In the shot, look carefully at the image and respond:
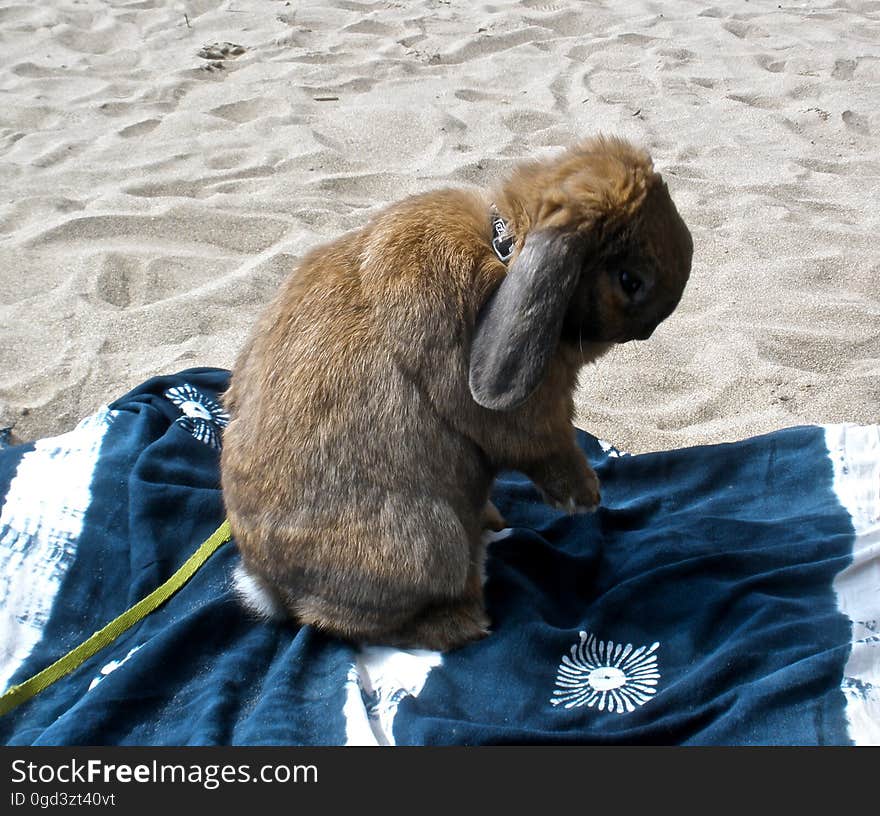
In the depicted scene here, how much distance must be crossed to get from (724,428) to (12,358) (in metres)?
2.94

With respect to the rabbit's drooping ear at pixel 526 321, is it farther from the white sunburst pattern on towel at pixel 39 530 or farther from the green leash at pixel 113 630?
the white sunburst pattern on towel at pixel 39 530

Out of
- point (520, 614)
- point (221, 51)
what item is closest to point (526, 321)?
point (520, 614)

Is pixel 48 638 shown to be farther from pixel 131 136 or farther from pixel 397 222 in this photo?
pixel 131 136

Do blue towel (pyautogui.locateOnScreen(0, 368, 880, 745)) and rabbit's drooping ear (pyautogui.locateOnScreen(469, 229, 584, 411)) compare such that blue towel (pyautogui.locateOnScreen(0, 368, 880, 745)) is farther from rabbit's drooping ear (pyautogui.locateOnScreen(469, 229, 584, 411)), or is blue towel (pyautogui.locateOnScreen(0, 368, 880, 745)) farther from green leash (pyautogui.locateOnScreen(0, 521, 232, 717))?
rabbit's drooping ear (pyautogui.locateOnScreen(469, 229, 584, 411))

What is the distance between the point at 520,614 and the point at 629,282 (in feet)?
3.27

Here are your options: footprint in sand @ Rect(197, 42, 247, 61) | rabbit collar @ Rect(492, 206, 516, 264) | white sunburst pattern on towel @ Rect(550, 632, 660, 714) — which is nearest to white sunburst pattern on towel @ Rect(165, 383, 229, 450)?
rabbit collar @ Rect(492, 206, 516, 264)

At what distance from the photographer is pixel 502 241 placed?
107 inches

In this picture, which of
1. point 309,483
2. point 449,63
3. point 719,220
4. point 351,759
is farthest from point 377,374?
point 449,63

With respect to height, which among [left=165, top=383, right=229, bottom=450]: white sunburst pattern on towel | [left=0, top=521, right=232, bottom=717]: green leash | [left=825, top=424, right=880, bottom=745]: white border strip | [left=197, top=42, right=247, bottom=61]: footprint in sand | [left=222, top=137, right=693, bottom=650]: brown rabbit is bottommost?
[left=825, top=424, right=880, bottom=745]: white border strip

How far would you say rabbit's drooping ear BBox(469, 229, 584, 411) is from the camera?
246 centimetres

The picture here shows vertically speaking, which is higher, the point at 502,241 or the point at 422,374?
the point at 502,241

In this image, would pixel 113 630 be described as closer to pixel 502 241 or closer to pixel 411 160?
pixel 502 241

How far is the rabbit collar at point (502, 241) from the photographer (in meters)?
2.71

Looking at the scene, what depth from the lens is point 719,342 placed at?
173 inches
